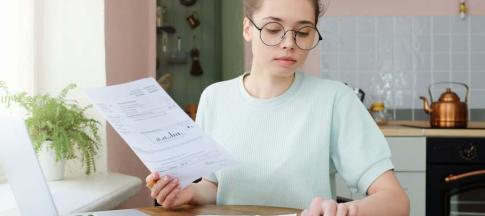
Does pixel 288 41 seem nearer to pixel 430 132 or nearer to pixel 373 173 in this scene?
pixel 373 173

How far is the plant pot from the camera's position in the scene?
190 cm

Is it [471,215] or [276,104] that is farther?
[471,215]

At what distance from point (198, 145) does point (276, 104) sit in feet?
1.07

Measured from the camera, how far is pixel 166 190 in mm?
1241

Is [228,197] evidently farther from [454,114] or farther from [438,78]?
[438,78]

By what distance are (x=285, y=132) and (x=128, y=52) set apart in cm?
127

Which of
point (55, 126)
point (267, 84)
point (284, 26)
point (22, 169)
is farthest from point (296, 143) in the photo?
point (55, 126)

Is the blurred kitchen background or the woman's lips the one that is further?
the blurred kitchen background

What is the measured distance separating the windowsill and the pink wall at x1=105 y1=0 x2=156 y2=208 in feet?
0.76

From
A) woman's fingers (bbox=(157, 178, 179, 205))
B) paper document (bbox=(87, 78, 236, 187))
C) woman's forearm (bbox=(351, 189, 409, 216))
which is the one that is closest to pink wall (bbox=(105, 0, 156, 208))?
woman's fingers (bbox=(157, 178, 179, 205))

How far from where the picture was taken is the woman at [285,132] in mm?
1267

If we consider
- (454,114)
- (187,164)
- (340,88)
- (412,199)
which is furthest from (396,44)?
(187,164)

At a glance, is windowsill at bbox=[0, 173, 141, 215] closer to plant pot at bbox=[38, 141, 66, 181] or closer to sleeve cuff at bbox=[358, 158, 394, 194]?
plant pot at bbox=[38, 141, 66, 181]

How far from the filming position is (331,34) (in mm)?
3504
